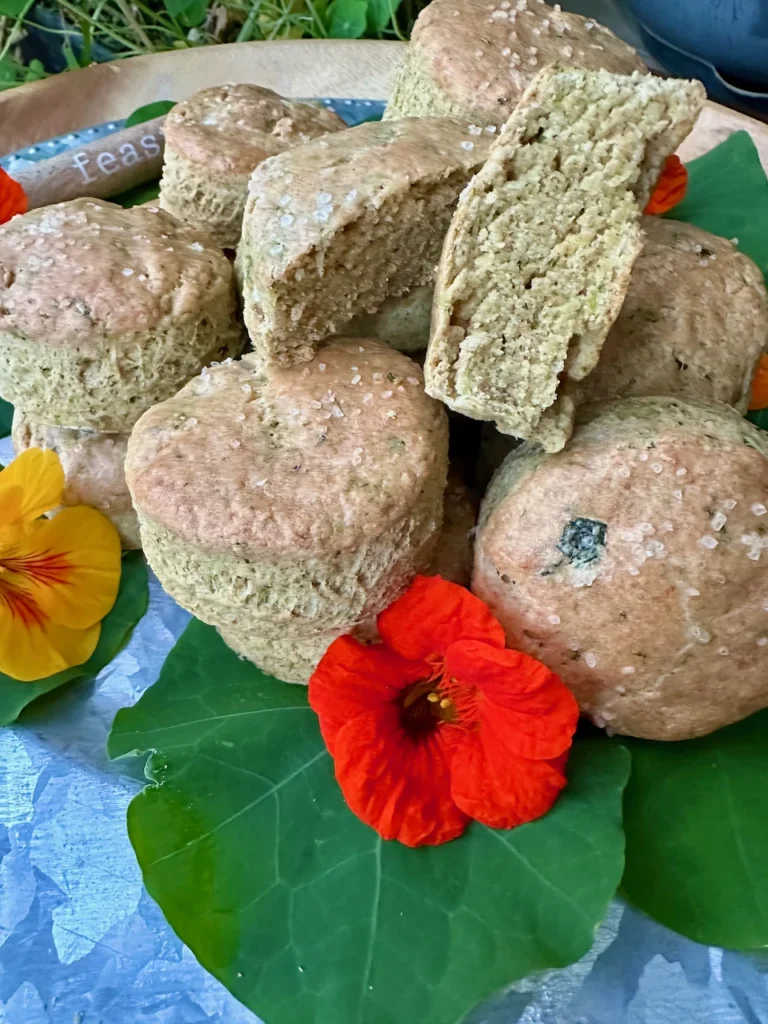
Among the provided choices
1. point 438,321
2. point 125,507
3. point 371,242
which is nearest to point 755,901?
point 438,321

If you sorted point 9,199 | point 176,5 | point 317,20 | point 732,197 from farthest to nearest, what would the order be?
point 317,20
point 176,5
point 732,197
point 9,199

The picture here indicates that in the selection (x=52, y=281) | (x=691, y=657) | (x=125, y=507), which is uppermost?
(x=52, y=281)

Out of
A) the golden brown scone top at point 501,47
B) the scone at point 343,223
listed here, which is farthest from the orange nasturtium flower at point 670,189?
the scone at point 343,223

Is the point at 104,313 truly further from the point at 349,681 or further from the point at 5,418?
the point at 5,418

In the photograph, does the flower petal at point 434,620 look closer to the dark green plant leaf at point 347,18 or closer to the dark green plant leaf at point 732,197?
the dark green plant leaf at point 732,197

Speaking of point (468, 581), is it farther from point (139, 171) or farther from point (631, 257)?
point (139, 171)

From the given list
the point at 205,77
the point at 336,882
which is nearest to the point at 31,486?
the point at 336,882
